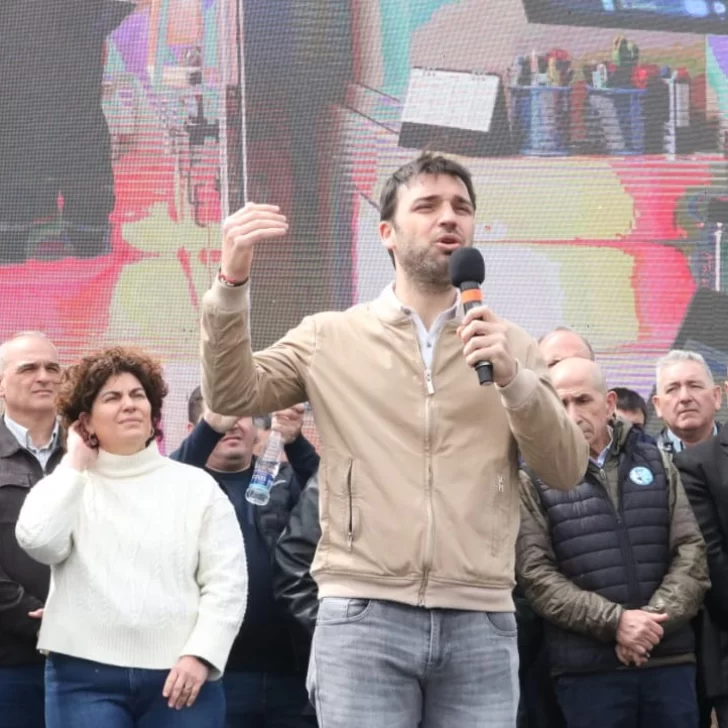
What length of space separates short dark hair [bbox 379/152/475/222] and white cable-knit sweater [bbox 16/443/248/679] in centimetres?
104

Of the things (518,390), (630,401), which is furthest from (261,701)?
(518,390)

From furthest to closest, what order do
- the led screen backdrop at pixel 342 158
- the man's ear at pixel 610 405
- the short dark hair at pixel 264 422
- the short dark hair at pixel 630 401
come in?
1. the led screen backdrop at pixel 342 158
2. the short dark hair at pixel 630 401
3. the short dark hair at pixel 264 422
4. the man's ear at pixel 610 405

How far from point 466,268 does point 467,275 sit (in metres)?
0.01

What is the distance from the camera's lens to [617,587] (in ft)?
13.3

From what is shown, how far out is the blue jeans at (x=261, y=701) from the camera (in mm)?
4328

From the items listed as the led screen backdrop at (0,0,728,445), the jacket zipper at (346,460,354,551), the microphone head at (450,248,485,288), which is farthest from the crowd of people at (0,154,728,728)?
the led screen backdrop at (0,0,728,445)

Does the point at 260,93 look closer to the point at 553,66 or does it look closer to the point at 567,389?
the point at 553,66

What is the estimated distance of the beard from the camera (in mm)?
2828

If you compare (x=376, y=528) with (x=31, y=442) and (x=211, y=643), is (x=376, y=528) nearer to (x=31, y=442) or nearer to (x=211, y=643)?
(x=211, y=643)

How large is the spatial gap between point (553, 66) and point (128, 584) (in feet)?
11.6

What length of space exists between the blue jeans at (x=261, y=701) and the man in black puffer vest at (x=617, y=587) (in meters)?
0.81

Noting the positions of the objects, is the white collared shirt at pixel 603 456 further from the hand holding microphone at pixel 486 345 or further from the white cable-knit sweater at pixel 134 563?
the hand holding microphone at pixel 486 345

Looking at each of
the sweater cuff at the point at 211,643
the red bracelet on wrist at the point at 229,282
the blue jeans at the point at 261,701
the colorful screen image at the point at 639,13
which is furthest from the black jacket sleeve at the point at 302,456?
the colorful screen image at the point at 639,13

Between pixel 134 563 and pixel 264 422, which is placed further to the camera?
pixel 264 422
